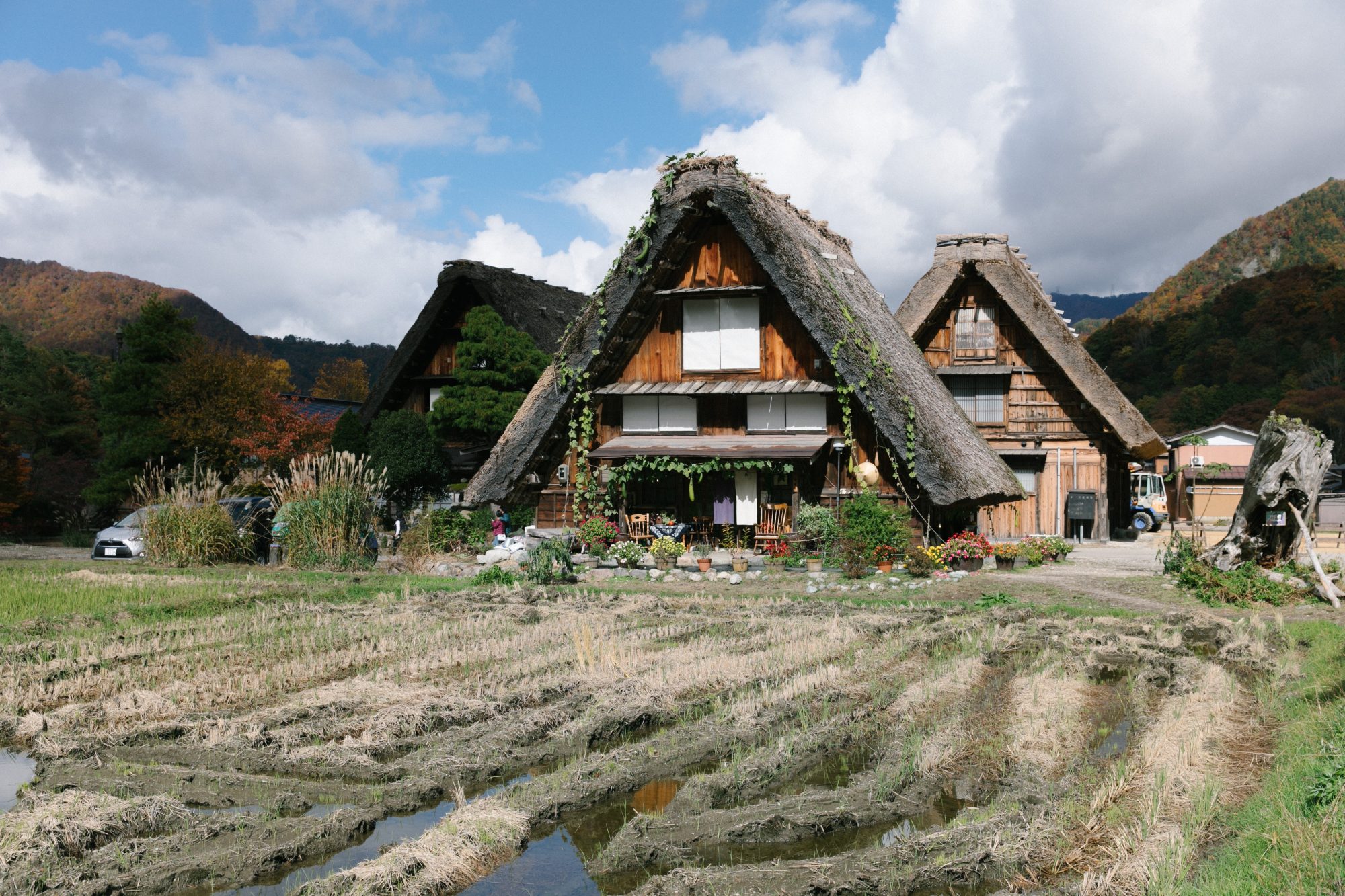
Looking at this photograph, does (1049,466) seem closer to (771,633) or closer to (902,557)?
(902,557)

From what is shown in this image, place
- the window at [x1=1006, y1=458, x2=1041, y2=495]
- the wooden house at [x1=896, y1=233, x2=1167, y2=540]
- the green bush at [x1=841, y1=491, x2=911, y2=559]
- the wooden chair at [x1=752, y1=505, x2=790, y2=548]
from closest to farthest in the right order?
1. the green bush at [x1=841, y1=491, x2=911, y2=559]
2. the wooden chair at [x1=752, y1=505, x2=790, y2=548]
3. the wooden house at [x1=896, y1=233, x2=1167, y2=540]
4. the window at [x1=1006, y1=458, x2=1041, y2=495]

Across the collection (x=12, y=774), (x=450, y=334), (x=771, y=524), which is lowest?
(x=12, y=774)

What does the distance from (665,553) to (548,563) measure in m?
2.36

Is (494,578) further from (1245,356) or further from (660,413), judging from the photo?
(1245,356)

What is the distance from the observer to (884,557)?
Result: 16703 mm

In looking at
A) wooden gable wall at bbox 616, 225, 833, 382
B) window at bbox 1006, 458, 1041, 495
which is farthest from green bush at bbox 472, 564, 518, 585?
window at bbox 1006, 458, 1041, 495

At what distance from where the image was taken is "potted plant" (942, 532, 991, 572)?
16.7 m

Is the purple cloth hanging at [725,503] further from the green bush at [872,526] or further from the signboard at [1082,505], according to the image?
the signboard at [1082,505]

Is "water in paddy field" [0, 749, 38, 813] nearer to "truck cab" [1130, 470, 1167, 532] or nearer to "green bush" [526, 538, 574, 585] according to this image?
"green bush" [526, 538, 574, 585]

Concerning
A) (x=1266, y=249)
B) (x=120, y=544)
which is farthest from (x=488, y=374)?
(x=1266, y=249)

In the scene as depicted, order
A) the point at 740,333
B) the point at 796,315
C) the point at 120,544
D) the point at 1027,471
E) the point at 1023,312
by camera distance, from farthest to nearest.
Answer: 1. the point at 1027,471
2. the point at 1023,312
3. the point at 120,544
4. the point at 740,333
5. the point at 796,315

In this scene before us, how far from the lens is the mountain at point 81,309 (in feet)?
203

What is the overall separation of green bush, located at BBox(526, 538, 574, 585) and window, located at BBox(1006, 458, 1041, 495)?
1337cm

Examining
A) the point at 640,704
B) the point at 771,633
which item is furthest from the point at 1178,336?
the point at 640,704
